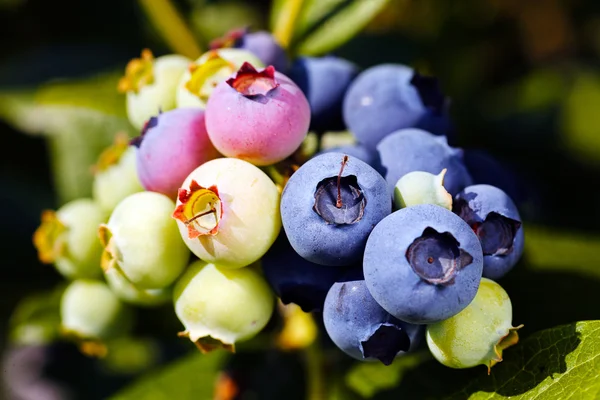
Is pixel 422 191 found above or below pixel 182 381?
above

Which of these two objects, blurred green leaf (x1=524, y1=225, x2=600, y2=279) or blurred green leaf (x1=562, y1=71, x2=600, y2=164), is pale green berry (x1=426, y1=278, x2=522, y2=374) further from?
blurred green leaf (x1=562, y1=71, x2=600, y2=164)

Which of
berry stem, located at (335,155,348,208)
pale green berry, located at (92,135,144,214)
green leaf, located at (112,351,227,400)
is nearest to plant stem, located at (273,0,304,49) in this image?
pale green berry, located at (92,135,144,214)

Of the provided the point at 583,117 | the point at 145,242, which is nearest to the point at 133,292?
the point at 145,242

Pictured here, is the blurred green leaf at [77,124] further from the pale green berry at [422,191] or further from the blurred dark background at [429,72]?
the pale green berry at [422,191]

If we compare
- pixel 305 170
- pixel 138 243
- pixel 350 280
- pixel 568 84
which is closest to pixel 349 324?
pixel 350 280

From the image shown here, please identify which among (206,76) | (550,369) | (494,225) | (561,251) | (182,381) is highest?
(206,76)

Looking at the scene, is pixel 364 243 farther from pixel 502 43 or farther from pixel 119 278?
pixel 502 43

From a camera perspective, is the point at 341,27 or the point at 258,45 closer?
the point at 258,45

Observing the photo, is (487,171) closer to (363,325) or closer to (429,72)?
(363,325)
